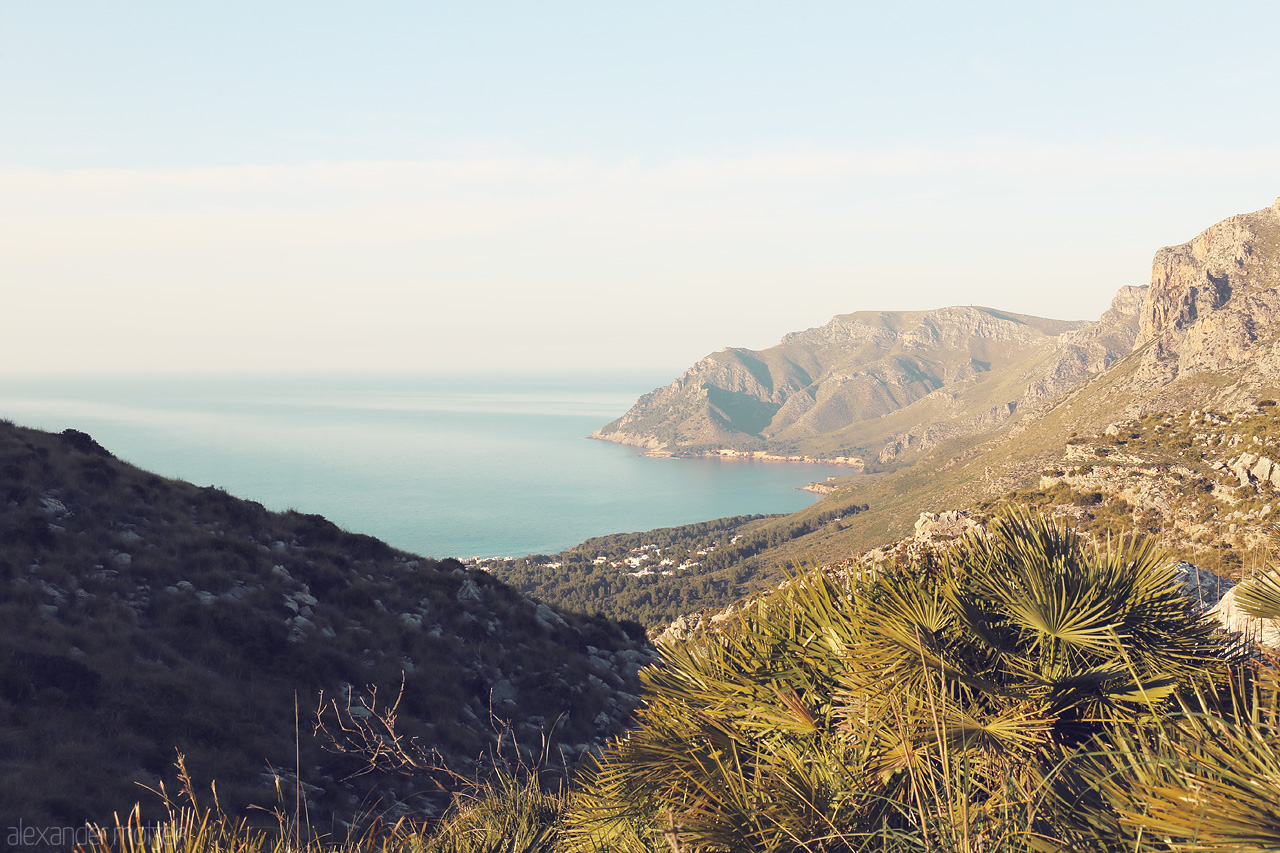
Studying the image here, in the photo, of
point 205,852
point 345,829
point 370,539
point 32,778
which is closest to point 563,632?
point 370,539

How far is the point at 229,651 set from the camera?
11.9 metres

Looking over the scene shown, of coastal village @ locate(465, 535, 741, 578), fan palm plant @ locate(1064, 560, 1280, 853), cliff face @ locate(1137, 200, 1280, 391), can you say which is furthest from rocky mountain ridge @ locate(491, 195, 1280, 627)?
fan palm plant @ locate(1064, 560, 1280, 853)

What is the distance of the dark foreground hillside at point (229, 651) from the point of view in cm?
847

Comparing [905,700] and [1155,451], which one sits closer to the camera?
[905,700]

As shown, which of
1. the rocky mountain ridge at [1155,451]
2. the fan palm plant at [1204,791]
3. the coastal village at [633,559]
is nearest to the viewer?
the fan palm plant at [1204,791]

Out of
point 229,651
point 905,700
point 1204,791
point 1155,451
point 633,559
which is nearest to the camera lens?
point 1204,791

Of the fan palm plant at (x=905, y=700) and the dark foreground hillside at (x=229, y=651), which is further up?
the fan palm plant at (x=905, y=700)

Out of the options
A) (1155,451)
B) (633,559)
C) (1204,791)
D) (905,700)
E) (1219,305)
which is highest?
(1219,305)

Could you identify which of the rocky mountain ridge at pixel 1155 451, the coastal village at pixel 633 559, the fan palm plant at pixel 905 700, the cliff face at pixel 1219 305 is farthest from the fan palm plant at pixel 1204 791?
the coastal village at pixel 633 559

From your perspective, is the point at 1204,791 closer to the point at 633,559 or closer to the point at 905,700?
the point at 905,700

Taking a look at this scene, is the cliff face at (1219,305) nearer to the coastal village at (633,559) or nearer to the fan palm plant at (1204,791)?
the coastal village at (633,559)

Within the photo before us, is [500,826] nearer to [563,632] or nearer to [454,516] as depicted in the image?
[563,632]

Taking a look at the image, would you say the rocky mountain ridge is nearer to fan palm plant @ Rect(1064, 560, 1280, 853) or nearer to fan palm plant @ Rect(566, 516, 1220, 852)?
fan palm plant @ Rect(566, 516, 1220, 852)

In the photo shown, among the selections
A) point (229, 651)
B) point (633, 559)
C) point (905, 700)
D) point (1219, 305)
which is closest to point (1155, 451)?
point (905, 700)
